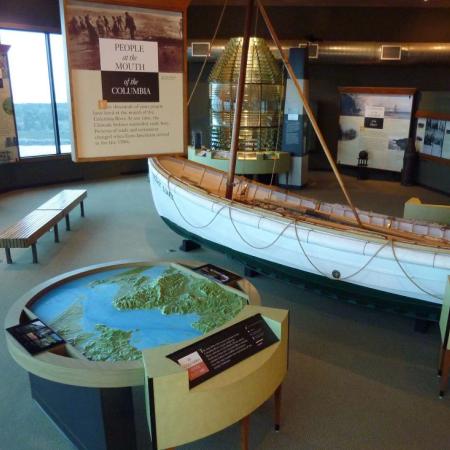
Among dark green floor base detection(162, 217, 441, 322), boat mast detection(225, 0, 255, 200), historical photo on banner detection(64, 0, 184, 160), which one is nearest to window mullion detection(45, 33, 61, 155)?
boat mast detection(225, 0, 255, 200)

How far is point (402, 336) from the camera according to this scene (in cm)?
349

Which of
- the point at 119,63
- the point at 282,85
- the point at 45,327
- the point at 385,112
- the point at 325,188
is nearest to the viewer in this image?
the point at 45,327

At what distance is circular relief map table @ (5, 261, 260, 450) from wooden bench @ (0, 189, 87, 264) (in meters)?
1.97

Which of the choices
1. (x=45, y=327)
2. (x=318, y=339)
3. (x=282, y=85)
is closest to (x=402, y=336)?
(x=318, y=339)

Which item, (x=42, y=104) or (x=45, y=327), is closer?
(x=45, y=327)

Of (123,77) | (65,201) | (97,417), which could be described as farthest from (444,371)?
(65,201)

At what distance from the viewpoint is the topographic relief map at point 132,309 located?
7.28ft

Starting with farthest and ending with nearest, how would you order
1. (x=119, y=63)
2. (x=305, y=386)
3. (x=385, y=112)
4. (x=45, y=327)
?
(x=385, y=112) < (x=305, y=386) < (x=119, y=63) < (x=45, y=327)

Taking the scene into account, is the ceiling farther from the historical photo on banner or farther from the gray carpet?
the historical photo on banner

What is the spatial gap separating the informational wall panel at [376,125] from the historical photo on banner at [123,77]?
711 centimetres

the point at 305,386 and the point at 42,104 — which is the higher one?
the point at 42,104

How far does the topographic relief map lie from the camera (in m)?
2.22

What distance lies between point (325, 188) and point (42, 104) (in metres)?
5.53

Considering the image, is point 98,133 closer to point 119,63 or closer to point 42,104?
point 119,63
